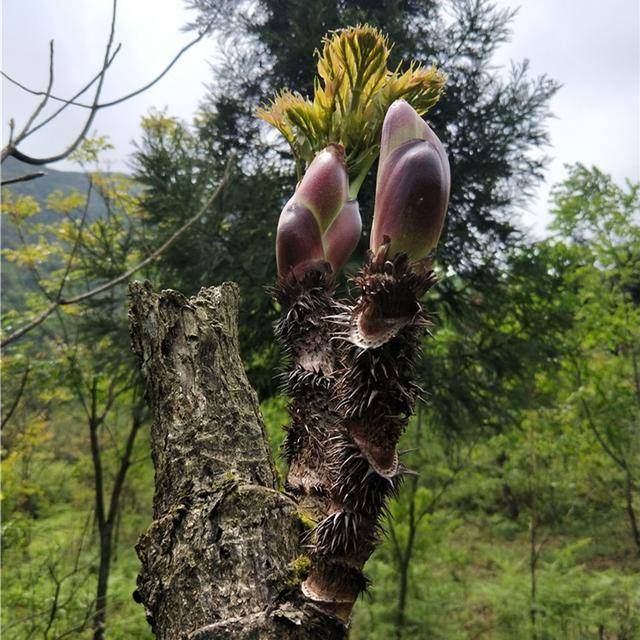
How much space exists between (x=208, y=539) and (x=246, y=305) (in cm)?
484

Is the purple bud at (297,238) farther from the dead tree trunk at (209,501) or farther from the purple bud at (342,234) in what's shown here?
the dead tree trunk at (209,501)

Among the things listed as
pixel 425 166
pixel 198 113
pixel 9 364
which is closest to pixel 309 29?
pixel 198 113

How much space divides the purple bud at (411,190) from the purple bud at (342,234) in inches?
8.1

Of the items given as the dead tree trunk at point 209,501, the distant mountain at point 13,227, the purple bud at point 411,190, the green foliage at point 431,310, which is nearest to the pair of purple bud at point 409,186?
the purple bud at point 411,190

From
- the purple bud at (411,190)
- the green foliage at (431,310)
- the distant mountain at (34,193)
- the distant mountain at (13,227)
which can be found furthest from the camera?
the distant mountain at (13,227)

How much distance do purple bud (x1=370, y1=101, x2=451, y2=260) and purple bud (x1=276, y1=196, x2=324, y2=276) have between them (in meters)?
0.21

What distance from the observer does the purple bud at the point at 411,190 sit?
2.48 ft

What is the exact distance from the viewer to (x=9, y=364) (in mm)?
5484

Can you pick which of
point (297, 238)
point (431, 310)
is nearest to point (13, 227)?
point (431, 310)

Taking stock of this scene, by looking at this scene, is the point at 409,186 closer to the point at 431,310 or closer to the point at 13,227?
the point at 431,310

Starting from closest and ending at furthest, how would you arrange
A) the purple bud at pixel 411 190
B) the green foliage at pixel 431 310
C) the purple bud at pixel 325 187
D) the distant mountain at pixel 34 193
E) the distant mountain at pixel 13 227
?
1. the purple bud at pixel 411 190
2. the purple bud at pixel 325 187
3. the distant mountain at pixel 34 193
4. the green foliage at pixel 431 310
5. the distant mountain at pixel 13 227

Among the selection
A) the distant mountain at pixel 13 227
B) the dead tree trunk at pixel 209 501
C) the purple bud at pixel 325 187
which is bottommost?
the dead tree trunk at pixel 209 501

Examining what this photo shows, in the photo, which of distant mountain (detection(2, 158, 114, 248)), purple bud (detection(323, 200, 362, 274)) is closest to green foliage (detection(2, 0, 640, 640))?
distant mountain (detection(2, 158, 114, 248))

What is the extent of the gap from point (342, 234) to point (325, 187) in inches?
3.9
